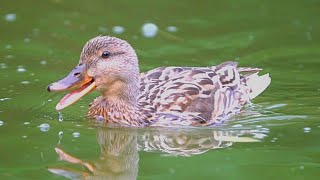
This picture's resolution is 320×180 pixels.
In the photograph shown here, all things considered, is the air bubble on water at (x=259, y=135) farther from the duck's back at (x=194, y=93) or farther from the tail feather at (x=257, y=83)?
the tail feather at (x=257, y=83)

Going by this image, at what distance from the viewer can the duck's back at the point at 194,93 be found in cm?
1072

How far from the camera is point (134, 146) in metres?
9.92

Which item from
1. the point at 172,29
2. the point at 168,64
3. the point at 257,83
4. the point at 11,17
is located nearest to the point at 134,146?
the point at 257,83

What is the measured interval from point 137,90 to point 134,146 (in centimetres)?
114

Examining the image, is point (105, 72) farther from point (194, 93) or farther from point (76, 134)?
point (194, 93)

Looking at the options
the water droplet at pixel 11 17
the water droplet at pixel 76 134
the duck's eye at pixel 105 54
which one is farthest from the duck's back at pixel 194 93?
the water droplet at pixel 11 17

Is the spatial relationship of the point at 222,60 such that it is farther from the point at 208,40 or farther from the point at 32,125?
the point at 32,125

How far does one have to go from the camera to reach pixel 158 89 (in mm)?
10977

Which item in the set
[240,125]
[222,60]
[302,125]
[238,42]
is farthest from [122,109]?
[238,42]

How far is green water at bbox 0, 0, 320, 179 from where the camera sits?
9078 millimetres

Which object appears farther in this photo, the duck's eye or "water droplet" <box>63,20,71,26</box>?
"water droplet" <box>63,20,71,26</box>

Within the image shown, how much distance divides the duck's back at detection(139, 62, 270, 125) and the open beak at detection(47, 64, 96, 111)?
748mm

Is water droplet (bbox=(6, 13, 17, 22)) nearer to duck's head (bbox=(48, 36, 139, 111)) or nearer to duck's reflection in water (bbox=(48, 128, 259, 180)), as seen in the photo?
duck's head (bbox=(48, 36, 139, 111))

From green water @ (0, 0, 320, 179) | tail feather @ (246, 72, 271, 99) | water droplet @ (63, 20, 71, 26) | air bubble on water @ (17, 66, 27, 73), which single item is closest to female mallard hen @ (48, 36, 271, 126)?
green water @ (0, 0, 320, 179)
